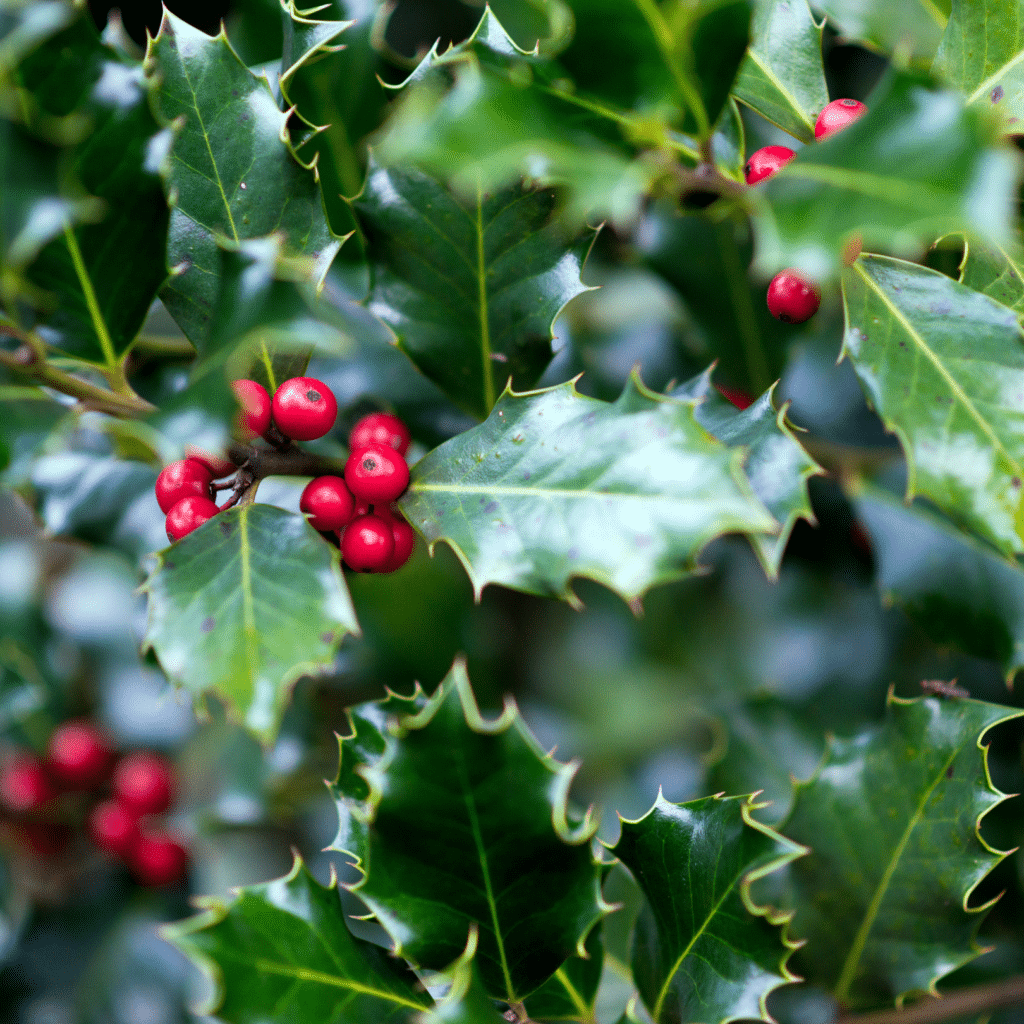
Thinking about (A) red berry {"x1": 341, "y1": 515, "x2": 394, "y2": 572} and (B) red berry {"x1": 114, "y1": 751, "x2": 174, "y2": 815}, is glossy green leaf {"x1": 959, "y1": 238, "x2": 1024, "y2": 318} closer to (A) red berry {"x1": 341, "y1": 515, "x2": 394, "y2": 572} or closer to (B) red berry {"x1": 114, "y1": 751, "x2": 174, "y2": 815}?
(A) red berry {"x1": 341, "y1": 515, "x2": 394, "y2": 572}

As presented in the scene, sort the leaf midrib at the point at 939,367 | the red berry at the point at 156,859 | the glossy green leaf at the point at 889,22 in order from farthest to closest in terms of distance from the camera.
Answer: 1. the red berry at the point at 156,859
2. the glossy green leaf at the point at 889,22
3. the leaf midrib at the point at 939,367

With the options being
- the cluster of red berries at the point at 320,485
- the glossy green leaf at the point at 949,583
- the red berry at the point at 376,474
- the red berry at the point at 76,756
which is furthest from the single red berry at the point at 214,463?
the red berry at the point at 76,756

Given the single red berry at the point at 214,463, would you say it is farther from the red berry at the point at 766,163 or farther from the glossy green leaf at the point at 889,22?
the glossy green leaf at the point at 889,22

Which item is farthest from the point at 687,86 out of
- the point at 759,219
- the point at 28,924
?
the point at 28,924

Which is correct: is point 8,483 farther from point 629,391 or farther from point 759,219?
point 759,219

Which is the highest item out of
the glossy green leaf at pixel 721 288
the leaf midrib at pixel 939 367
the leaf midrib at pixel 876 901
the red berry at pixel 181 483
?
the leaf midrib at pixel 939 367

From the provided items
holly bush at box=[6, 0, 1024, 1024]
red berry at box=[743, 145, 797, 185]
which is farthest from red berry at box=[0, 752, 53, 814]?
red berry at box=[743, 145, 797, 185]
